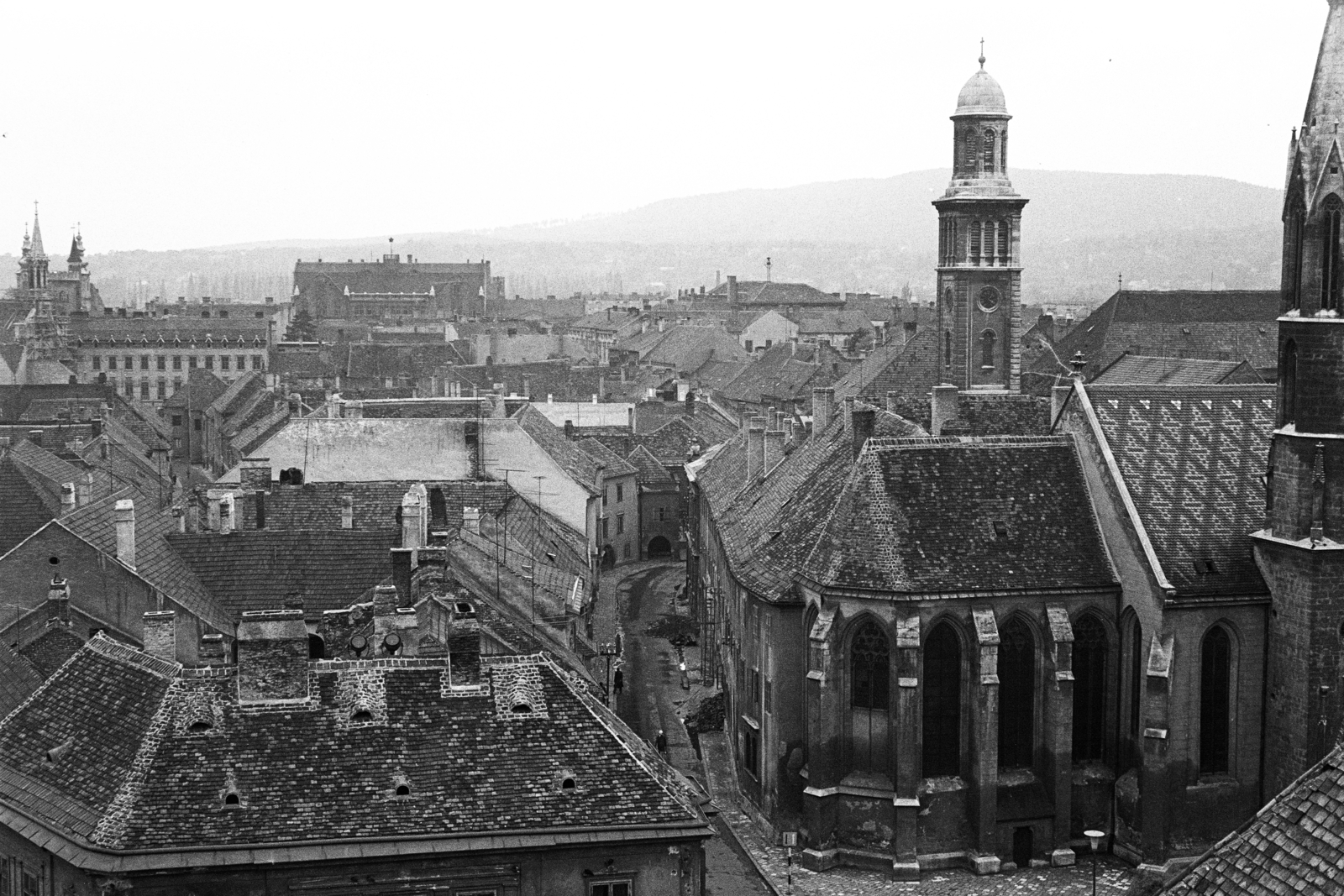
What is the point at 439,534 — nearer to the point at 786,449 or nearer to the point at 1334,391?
the point at 1334,391

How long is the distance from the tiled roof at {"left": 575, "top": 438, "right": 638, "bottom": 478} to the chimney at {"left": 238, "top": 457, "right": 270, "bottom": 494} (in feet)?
97.3

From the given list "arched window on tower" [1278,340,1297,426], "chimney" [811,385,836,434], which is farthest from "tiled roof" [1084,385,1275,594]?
"chimney" [811,385,836,434]

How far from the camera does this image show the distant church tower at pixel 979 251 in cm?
8519

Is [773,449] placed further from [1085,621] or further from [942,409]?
[1085,621]

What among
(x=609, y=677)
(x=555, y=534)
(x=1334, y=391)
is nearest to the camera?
(x=1334, y=391)

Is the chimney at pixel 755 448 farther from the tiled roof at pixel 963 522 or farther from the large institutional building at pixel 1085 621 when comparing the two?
the tiled roof at pixel 963 522

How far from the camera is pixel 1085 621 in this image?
50312 mm

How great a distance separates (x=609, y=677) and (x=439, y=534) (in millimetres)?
18859

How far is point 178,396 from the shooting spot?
468ft

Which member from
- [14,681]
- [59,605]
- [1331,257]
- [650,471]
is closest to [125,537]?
[59,605]

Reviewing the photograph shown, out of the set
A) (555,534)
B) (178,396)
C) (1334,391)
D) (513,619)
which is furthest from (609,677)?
(178,396)

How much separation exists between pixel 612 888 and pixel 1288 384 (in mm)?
23822

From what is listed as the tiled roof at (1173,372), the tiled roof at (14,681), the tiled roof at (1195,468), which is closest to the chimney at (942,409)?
the tiled roof at (1173,372)

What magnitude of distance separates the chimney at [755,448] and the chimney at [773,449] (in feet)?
0.87
